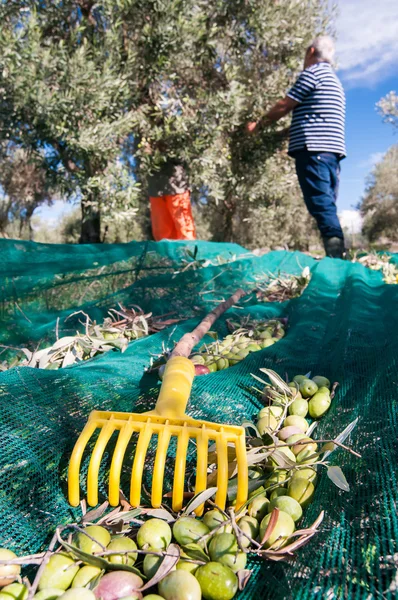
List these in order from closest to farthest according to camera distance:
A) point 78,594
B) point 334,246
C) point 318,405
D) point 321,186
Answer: point 78,594 < point 318,405 < point 321,186 < point 334,246

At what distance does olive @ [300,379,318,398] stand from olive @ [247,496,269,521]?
72 cm

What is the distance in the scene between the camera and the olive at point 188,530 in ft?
3.63

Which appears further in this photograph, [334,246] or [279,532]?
[334,246]

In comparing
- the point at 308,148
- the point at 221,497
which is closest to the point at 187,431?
the point at 221,497

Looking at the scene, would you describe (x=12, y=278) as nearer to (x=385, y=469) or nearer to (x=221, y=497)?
(x=221, y=497)

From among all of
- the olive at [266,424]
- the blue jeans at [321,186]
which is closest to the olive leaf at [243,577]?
the olive at [266,424]

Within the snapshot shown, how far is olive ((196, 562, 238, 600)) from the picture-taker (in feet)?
3.23

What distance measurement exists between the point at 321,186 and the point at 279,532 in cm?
584

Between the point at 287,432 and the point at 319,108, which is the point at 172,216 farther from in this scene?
the point at 287,432

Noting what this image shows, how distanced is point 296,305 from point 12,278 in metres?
2.10

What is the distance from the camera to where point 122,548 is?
1083 millimetres

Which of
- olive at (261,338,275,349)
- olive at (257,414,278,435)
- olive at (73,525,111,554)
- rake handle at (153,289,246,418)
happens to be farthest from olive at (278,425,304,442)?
olive at (261,338,275,349)

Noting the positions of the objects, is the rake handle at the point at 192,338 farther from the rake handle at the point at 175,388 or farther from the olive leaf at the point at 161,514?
the olive leaf at the point at 161,514

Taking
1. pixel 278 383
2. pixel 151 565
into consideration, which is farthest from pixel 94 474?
pixel 278 383
